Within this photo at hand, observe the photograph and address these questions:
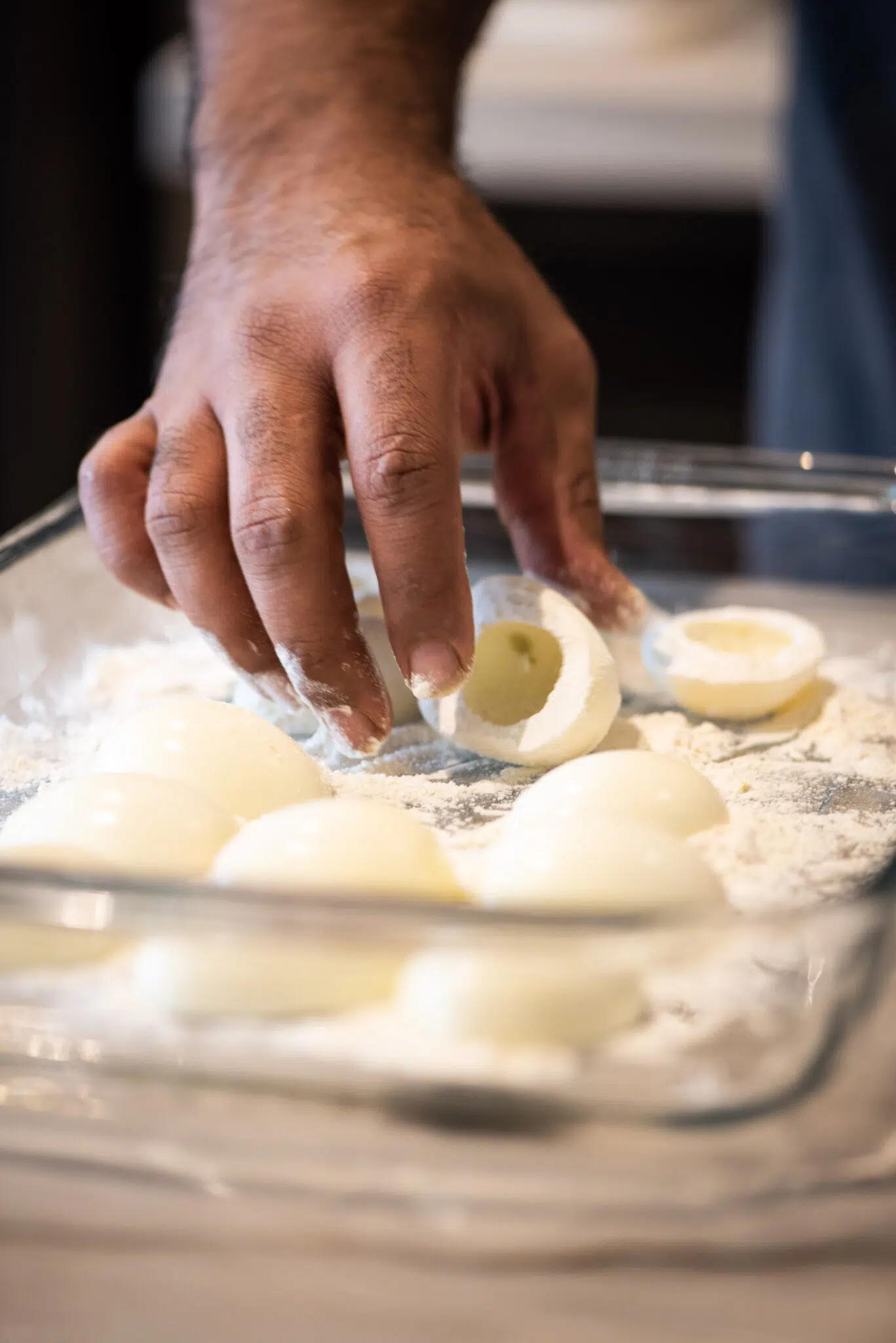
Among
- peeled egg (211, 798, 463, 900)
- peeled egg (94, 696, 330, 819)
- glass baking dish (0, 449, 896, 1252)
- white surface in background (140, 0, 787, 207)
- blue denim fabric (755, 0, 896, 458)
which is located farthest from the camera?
white surface in background (140, 0, 787, 207)

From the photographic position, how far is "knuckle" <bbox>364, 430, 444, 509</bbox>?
0.70 metres

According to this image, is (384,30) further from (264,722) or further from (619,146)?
(619,146)

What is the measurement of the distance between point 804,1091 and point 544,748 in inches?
11.8

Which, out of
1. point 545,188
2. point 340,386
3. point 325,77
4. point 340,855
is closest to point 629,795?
point 340,855

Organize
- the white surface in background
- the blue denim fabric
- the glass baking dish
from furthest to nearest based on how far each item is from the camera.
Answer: the white surface in background
the blue denim fabric
the glass baking dish

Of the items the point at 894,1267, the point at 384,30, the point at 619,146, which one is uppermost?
the point at 384,30

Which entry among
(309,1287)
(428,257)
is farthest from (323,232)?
(309,1287)

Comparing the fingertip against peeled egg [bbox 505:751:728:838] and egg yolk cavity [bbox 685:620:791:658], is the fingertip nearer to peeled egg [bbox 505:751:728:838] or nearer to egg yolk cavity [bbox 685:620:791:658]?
peeled egg [bbox 505:751:728:838]

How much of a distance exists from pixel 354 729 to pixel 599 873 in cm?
22

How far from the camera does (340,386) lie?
2.41 feet

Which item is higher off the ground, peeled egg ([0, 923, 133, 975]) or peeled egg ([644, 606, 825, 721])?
peeled egg ([0, 923, 133, 975])

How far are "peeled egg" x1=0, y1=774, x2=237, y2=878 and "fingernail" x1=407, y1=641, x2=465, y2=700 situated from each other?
0.44ft

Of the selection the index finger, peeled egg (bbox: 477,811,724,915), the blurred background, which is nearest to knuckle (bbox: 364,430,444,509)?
the index finger

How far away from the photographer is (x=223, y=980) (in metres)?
0.51
